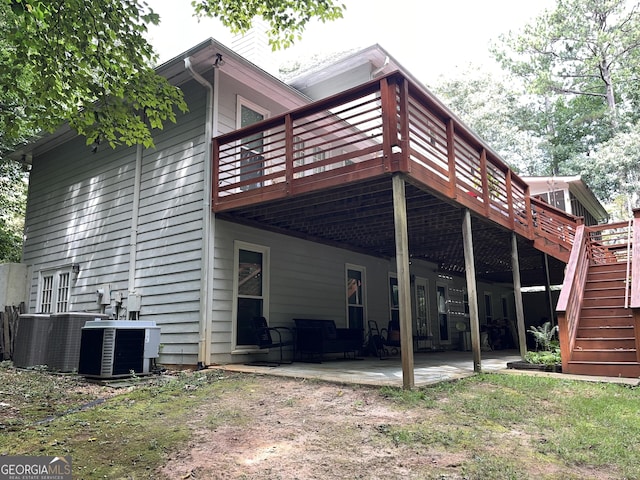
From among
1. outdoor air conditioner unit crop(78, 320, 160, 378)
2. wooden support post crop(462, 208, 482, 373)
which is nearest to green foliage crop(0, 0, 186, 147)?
outdoor air conditioner unit crop(78, 320, 160, 378)

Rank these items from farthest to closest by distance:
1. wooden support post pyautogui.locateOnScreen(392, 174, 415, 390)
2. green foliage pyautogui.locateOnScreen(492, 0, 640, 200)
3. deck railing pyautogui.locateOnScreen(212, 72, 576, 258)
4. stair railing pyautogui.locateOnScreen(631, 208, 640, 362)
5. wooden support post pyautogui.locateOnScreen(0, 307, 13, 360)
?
green foliage pyautogui.locateOnScreen(492, 0, 640, 200)
wooden support post pyautogui.locateOnScreen(0, 307, 13, 360)
stair railing pyautogui.locateOnScreen(631, 208, 640, 362)
deck railing pyautogui.locateOnScreen(212, 72, 576, 258)
wooden support post pyautogui.locateOnScreen(392, 174, 415, 390)

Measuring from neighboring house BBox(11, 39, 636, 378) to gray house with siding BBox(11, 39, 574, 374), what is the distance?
0.03 meters

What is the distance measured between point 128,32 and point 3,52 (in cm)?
526

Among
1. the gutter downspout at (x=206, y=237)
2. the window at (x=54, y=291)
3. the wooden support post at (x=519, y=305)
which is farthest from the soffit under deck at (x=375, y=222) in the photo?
the window at (x=54, y=291)

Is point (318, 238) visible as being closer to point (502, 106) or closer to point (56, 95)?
point (56, 95)

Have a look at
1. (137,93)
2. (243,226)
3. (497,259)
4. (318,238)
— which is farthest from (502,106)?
(137,93)

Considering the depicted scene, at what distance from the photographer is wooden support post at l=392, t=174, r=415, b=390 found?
5.17 meters

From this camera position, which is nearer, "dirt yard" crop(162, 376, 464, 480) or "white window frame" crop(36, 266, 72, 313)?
"dirt yard" crop(162, 376, 464, 480)

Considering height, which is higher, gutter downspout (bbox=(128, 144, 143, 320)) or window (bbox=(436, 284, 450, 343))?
gutter downspout (bbox=(128, 144, 143, 320))

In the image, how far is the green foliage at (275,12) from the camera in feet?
21.9

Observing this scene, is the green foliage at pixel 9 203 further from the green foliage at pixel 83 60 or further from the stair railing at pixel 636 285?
the stair railing at pixel 636 285

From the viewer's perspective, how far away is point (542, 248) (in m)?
10.4

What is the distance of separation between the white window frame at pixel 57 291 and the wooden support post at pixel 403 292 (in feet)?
25.2

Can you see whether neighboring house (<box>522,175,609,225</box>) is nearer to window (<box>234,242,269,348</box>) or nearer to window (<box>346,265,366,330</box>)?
window (<box>346,265,366,330</box>)
